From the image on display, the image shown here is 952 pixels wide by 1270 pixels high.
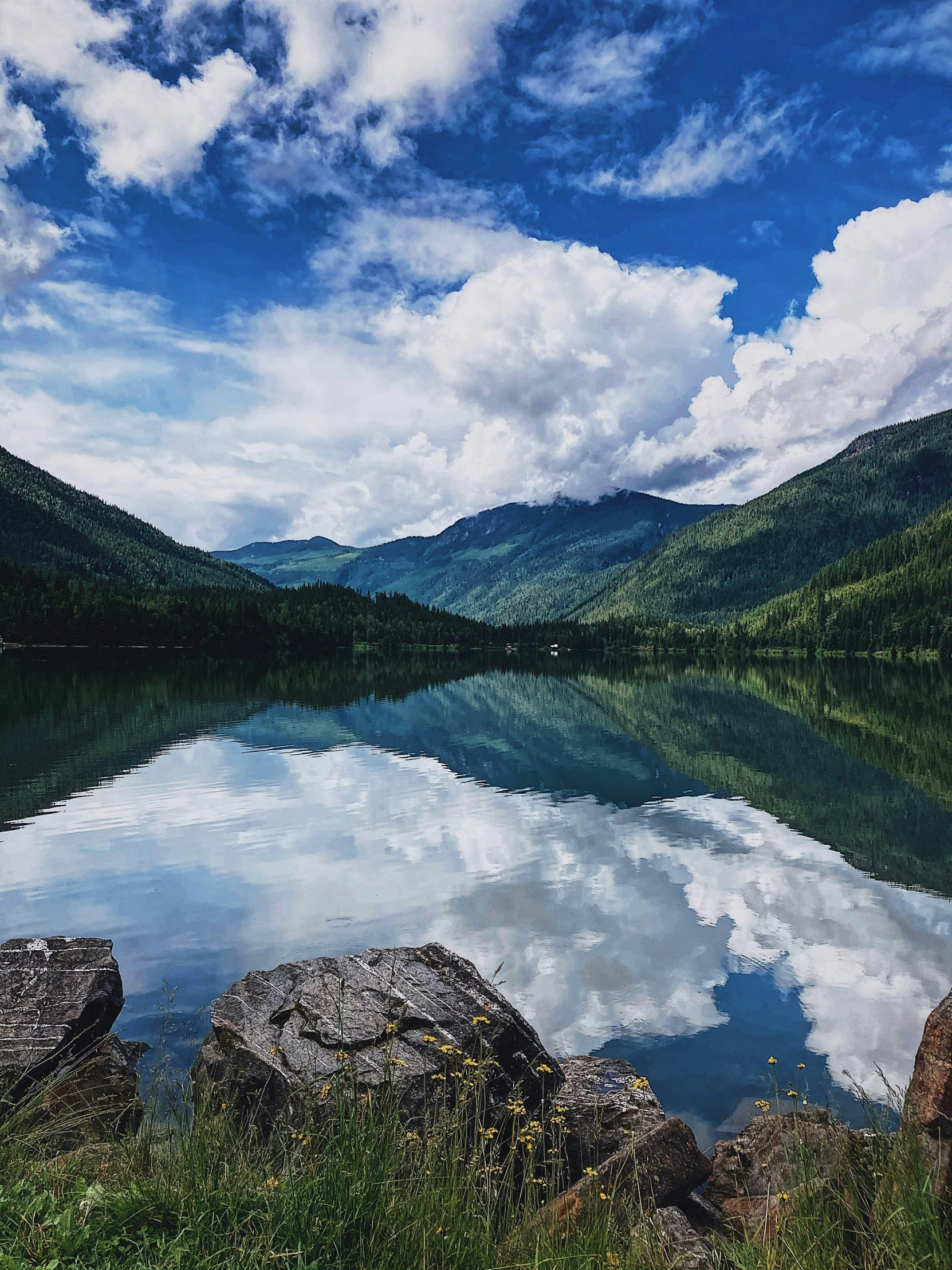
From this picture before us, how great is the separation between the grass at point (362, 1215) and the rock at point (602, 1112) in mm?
2487

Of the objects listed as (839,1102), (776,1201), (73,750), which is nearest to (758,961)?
(839,1102)

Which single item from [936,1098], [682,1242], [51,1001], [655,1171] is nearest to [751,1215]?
[682,1242]

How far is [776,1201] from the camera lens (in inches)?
314

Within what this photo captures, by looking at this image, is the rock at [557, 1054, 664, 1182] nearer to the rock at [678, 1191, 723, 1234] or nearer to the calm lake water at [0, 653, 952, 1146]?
the rock at [678, 1191, 723, 1234]

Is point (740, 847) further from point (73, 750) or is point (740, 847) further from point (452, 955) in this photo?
point (73, 750)

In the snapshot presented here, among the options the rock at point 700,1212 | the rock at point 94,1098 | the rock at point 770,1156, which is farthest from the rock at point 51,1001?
the rock at point 770,1156

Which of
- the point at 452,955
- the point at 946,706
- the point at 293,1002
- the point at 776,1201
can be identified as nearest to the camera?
the point at 776,1201

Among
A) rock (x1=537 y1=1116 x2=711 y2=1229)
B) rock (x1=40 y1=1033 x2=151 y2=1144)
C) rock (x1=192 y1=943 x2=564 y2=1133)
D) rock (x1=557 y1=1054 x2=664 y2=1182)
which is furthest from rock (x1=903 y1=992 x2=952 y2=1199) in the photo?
rock (x1=40 y1=1033 x2=151 y2=1144)

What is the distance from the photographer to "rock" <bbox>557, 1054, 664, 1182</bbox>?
34.0 feet

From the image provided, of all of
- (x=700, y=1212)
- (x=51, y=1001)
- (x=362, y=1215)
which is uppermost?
(x=362, y=1215)

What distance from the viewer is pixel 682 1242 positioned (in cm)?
820

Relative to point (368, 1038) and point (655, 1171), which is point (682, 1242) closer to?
point (655, 1171)

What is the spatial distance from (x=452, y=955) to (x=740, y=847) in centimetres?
1975

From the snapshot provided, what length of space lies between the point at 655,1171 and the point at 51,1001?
378 inches
